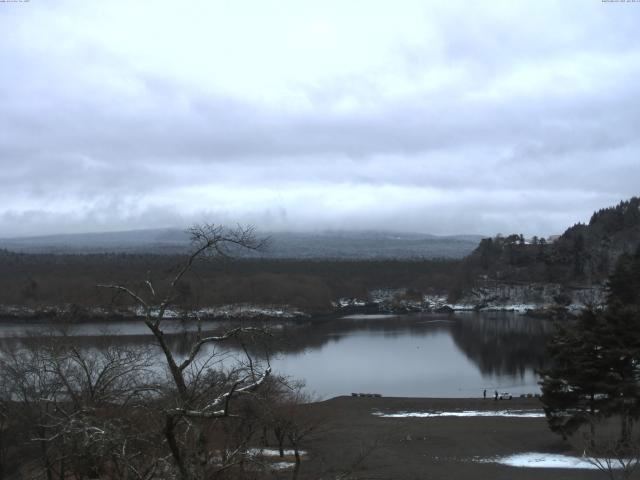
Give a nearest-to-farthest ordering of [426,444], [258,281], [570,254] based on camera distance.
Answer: [426,444] < [258,281] < [570,254]

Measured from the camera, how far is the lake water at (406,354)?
23812mm

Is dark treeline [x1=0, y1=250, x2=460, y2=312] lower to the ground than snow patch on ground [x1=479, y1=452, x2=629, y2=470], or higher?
higher

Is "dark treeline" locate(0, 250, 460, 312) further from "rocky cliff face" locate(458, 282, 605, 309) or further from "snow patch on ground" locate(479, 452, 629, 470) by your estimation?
"snow patch on ground" locate(479, 452, 629, 470)

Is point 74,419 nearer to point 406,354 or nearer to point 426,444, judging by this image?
point 426,444

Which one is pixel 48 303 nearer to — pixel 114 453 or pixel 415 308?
pixel 415 308

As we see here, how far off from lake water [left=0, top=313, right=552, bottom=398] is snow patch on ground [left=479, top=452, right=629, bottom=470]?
5730 mm

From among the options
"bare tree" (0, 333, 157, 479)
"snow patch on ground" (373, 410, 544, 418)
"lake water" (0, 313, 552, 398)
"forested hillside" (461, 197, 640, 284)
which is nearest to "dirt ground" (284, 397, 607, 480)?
"snow patch on ground" (373, 410, 544, 418)

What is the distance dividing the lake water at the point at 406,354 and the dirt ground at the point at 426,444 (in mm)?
2660

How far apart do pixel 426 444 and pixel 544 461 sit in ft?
9.53

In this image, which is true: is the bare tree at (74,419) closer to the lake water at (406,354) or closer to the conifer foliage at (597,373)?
the lake water at (406,354)

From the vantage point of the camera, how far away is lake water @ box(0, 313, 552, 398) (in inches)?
938

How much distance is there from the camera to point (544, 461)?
1261cm

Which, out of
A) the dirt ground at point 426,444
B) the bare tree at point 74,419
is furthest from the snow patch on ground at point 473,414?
the bare tree at point 74,419

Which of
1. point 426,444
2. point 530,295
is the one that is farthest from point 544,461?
point 530,295
